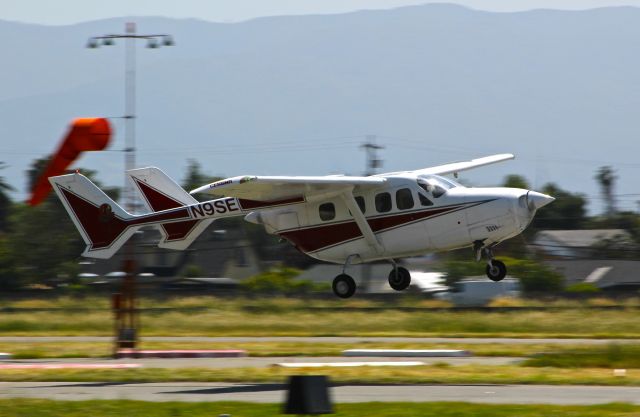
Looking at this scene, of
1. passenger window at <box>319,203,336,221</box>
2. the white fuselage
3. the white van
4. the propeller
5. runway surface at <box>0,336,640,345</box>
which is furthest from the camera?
the white van

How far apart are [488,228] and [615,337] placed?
6.32m

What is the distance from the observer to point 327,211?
2922 centimetres

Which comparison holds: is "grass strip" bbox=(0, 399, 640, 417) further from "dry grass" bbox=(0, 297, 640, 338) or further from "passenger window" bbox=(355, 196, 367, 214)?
"dry grass" bbox=(0, 297, 640, 338)

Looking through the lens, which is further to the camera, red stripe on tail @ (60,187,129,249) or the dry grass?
the dry grass

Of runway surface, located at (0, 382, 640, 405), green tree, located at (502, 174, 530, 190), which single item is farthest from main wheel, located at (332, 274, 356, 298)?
green tree, located at (502, 174, 530, 190)

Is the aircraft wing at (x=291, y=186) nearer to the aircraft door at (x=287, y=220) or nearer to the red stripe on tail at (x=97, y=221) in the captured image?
the aircraft door at (x=287, y=220)

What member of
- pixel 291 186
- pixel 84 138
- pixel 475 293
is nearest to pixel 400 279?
pixel 291 186

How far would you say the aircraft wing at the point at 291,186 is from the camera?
27.0m

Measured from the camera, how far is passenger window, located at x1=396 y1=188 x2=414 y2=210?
92.5 feet

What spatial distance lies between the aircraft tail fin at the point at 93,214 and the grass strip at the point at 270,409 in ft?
44.4

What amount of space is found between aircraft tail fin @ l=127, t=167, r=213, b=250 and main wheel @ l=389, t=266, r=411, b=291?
490 centimetres

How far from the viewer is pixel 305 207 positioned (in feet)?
95.8

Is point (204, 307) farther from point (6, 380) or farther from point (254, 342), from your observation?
point (6, 380)

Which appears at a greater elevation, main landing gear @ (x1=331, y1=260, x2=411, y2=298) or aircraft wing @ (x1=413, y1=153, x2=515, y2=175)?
aircraft wing @ (x1=413, y1=153, x2=515, y2=175)
